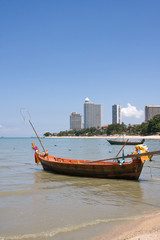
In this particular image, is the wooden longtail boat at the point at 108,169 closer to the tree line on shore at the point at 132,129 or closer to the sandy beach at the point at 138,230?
the sandy beach at the point at 138,230

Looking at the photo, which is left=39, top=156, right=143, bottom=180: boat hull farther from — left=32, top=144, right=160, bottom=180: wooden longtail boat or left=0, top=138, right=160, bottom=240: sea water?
left=0, top=138, right=160, bottom=240: sea water

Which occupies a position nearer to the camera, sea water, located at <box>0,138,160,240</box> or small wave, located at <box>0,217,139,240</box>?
small wave, located at <box>0,217,139,240</box>

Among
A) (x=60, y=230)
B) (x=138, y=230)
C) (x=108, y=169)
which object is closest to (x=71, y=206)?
(x=60, y=230)

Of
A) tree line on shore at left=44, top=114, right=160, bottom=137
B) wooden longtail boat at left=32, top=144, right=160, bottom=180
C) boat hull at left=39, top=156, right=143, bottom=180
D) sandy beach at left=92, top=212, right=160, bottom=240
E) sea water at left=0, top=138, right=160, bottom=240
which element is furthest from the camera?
tree line on shore at left=44, top=114, right=160, bottom=137

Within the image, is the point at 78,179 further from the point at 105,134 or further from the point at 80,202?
the point at 105,134

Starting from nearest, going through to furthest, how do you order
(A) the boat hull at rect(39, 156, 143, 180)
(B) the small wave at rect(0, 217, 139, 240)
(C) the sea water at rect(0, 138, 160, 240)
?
(B) the small wave at rect(0, 217, 139, 240) < (C) the sea water at rect(0, 138, 160, 240) < (A) the boat hull at rect(39, 156, 143, 180)

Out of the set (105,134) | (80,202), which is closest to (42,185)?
(80,202)

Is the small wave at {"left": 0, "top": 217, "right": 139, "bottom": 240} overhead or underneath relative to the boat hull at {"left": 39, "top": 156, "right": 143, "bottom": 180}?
underneath

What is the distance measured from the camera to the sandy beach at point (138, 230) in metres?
5.21

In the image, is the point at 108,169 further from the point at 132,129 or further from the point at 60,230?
the point at 132,129

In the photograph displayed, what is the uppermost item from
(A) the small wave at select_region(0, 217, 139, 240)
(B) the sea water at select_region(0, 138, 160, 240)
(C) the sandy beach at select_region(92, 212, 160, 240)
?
(C) the sandy beach at select_region(92, 212, 160, 240)

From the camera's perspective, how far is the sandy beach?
5205 mm

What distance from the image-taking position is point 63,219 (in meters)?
6.97

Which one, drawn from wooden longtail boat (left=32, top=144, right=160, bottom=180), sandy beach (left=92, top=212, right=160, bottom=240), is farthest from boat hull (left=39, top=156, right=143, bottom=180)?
sandy beach (left=92, top=212, right=160, bottom=240)
